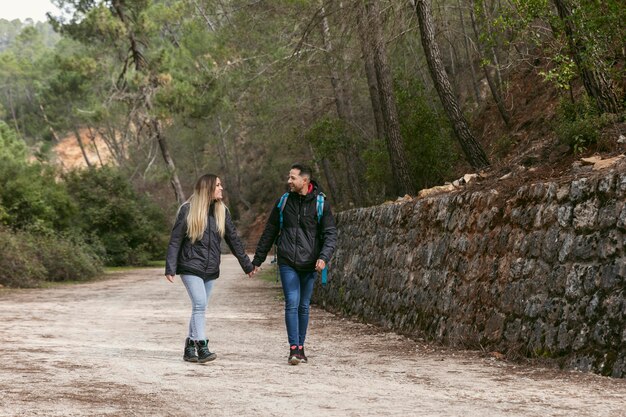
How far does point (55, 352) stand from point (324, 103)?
23.6 m

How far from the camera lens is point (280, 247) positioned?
8.91 m

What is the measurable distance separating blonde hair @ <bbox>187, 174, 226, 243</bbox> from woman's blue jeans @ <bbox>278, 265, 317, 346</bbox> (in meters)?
0.84

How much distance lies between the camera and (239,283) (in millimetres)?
25219

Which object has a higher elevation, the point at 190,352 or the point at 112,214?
the point at 112,214

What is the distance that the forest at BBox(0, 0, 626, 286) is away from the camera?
11.9 meters

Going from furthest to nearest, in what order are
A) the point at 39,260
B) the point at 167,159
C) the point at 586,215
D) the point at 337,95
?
the point at 167,159 → the point at 337,95 → the point at 39,260 → the point at 586,215

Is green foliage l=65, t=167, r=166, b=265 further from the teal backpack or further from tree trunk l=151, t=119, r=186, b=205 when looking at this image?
the teal backpack

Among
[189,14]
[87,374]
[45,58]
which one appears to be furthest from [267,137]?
[45,58]

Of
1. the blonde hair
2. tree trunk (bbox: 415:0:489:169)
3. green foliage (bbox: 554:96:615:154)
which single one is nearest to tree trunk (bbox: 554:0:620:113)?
green foliage (bbox: 554:96:615:154)

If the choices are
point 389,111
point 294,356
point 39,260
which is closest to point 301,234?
point 294,356

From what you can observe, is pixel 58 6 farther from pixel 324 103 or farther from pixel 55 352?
pixel 55 352

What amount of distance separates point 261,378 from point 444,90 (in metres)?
9.14

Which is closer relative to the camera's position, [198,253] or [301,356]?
[301,356]

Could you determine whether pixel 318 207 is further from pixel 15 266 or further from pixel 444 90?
pixel 15 266
